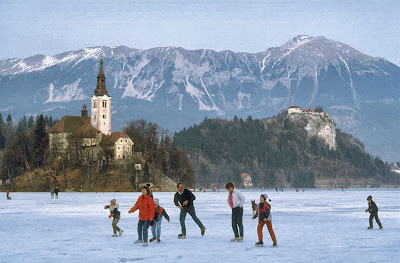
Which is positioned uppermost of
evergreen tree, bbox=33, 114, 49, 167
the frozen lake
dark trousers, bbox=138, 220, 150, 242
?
evergreen tree, bbox=33, 114, 49, 167

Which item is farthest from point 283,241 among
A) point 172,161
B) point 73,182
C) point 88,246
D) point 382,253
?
point 172,161

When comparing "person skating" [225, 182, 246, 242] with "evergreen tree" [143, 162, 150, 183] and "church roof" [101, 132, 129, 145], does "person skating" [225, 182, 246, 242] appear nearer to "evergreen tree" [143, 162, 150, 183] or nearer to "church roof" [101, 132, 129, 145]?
"evergreen tree" [143, 162, 150, 183]

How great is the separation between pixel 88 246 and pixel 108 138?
16190cm

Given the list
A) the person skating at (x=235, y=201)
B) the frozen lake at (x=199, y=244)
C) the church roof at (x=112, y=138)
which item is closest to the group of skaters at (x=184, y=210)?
the person skating at (x=235, y=201)

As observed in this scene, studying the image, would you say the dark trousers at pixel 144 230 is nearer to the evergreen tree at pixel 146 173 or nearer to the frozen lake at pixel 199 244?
the frozen lake at pixel 199 244

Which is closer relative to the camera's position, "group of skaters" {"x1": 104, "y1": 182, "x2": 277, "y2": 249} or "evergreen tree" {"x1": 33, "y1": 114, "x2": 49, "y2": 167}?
"group of skaters" {"x1": 104, "y1": 182, "x2": 277, "y2": 249}

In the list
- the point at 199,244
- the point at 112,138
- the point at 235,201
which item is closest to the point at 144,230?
the point at 199,244

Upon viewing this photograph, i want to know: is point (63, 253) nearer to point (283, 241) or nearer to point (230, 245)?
point (230, 245)

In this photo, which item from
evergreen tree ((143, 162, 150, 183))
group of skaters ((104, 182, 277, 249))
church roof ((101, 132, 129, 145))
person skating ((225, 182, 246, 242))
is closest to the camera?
group of skaters ((104, 182, 277, 249))

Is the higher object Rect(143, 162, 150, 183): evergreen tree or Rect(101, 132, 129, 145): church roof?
Rect(101, 132, 129, 145): church roof

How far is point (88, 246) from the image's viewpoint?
107ft

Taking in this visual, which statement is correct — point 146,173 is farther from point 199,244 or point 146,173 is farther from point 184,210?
point 199,244

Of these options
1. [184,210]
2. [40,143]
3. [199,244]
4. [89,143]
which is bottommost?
[199,244]

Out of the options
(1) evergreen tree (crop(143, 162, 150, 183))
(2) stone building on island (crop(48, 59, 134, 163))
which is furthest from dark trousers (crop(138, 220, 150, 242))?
(1) evergreen tree (crop(143, 162, 150, 183))
